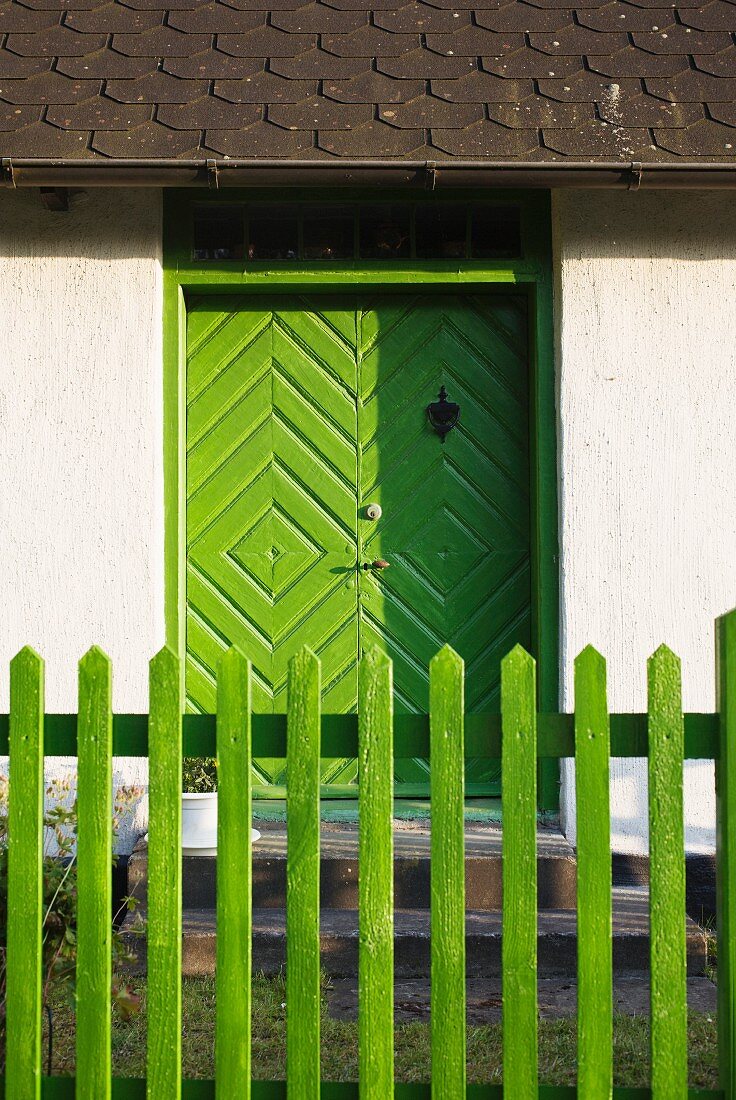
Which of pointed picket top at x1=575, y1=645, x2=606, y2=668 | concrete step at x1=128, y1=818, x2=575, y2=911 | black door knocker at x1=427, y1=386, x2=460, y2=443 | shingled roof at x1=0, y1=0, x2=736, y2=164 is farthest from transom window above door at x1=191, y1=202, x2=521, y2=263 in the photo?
pointed picket top at x1=575, y1=645, x2=606, y2=668

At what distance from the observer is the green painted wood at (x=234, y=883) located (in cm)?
285

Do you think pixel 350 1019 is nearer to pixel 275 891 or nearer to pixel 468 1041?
pixel 468 1041

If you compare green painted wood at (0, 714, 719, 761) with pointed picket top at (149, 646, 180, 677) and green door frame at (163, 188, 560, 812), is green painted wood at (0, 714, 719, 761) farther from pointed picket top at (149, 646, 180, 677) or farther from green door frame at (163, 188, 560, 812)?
green door frame at (163, 188, 560, 812)

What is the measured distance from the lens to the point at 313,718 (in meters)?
2.87

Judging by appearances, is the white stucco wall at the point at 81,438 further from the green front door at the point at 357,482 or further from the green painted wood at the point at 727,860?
the green painted wood at the point at 727,860

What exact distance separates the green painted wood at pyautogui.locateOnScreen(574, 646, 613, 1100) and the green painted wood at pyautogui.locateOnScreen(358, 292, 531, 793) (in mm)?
2934

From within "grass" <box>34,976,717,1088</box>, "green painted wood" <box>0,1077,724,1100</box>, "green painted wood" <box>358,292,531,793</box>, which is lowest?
"grass" <box>34,976,717,1088</box>

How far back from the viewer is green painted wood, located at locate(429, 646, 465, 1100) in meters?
2.83

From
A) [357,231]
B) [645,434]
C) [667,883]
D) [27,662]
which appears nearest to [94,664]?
[27,662]

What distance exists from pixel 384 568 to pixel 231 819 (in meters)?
3.02

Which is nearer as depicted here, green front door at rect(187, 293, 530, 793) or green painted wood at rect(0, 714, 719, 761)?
green painted wood at rect(0, 714, 719, 761)

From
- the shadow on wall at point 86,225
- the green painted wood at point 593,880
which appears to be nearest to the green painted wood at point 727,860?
the green painted wood at point 593,880

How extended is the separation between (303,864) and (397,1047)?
131cm

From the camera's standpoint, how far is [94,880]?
2896 millimetres
